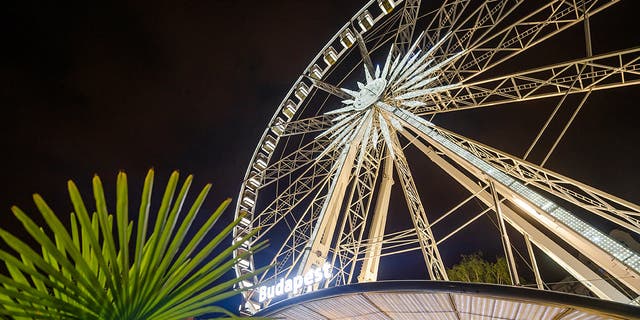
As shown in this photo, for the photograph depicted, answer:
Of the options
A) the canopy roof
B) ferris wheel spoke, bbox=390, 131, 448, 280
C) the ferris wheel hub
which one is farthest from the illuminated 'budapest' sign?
the ferris wheel hub

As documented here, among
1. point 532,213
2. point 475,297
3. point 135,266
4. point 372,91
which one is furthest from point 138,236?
point 372,91

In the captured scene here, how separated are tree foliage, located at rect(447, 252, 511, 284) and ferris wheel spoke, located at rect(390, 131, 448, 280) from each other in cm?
1235

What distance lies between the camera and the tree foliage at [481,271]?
20.8 m

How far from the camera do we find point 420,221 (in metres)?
9.77

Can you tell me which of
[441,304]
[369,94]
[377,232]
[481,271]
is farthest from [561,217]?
[481,271]

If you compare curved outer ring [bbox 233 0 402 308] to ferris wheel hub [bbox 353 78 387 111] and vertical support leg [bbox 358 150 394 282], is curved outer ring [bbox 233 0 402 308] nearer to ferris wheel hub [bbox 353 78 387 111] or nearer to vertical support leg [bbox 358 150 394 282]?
ferris wheel hub [bbox 353 78 387 111]

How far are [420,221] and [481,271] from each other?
1419 cm

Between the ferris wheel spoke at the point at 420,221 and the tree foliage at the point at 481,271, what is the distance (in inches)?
486

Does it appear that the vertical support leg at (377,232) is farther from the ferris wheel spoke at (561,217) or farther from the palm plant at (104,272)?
the palm plant at (104,272)

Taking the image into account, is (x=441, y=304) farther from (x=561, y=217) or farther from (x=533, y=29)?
(x=533, y=29)

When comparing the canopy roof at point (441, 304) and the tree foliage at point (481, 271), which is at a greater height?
the tree foliage at point (481, 271)

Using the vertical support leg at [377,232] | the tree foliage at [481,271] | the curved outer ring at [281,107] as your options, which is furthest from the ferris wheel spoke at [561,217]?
the tree foliage at [481,271]

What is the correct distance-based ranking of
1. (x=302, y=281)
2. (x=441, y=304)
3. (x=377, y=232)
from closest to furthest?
(x=441, y=304) < (x=302, y=281) < (x=377, y=232)

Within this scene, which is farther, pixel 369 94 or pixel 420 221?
pixel 369 94
